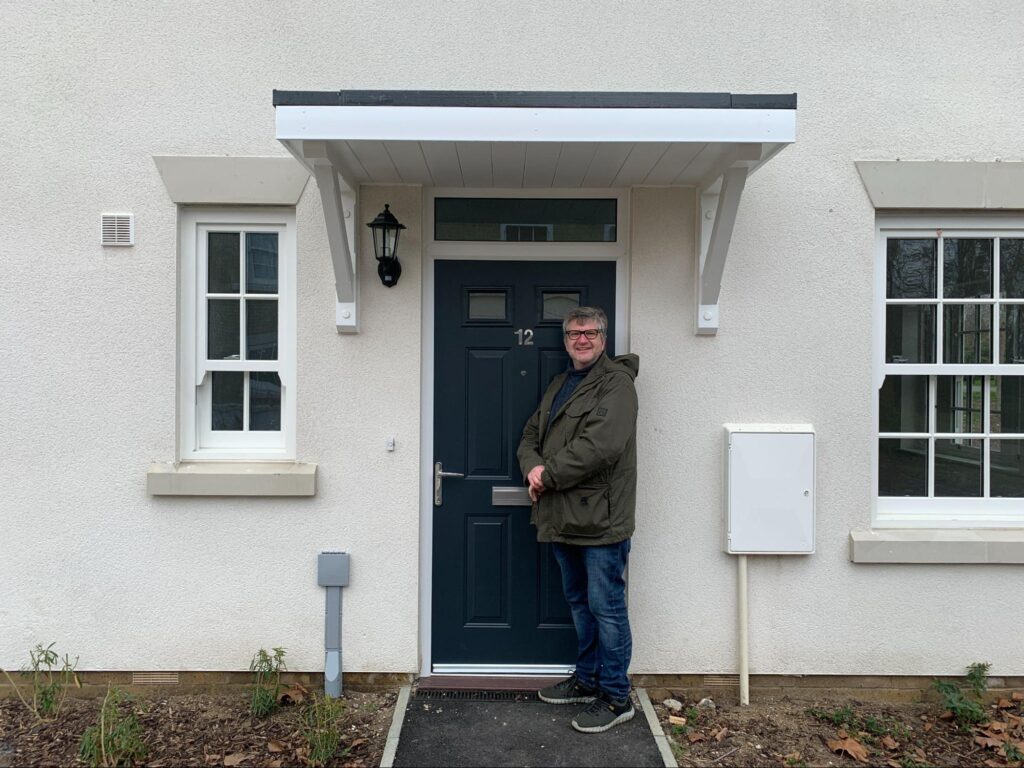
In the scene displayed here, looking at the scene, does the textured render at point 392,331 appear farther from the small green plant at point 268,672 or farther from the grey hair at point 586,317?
the grey hair at point 586,317

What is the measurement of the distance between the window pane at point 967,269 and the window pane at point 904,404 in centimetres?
53

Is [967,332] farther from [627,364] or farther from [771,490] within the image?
[627,364]

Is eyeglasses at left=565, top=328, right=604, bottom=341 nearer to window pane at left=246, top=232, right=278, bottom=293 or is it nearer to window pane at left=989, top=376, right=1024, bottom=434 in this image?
window pane at left=246, top=232, right=278, bottom=293

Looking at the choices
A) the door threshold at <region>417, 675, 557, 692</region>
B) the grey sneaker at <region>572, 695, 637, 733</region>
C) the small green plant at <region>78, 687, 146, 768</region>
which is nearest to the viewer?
the small green plant at <region>78, 687, 146, 768</region>

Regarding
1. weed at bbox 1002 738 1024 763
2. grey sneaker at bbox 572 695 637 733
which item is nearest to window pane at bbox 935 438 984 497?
weed at bbox 1002 738 1024 763

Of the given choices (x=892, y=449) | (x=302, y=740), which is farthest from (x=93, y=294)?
(x=892, y=449)

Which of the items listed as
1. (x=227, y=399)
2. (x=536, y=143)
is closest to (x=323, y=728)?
(x=227, y=399)

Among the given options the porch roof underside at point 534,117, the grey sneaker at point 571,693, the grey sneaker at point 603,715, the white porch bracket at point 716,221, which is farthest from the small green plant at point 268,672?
the white porch bracket at point 716,221

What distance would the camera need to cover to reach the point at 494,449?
12.6 feet

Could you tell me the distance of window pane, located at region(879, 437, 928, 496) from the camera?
3910 mm

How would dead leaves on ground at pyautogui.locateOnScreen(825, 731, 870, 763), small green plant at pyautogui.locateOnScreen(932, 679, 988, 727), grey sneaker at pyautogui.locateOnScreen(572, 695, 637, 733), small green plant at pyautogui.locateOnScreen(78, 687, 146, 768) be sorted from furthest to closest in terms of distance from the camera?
small green plant at pyautogui.locateOnScreen(932, 679, 988, 727)
grey sneaker at pyautogui.locateOnScreen(572, 695, 637, 733)
dead leaves on ground at pyautogui.locateOnScreen(825, 731, 870, 763)
small green plant at pyautogui.locateOnScreen(78, 687, 146, 768)

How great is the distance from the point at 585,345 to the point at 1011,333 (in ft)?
8.34

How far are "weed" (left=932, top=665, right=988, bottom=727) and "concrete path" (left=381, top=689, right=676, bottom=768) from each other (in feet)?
5.25

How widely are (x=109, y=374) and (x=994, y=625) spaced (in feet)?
A: 16.9
